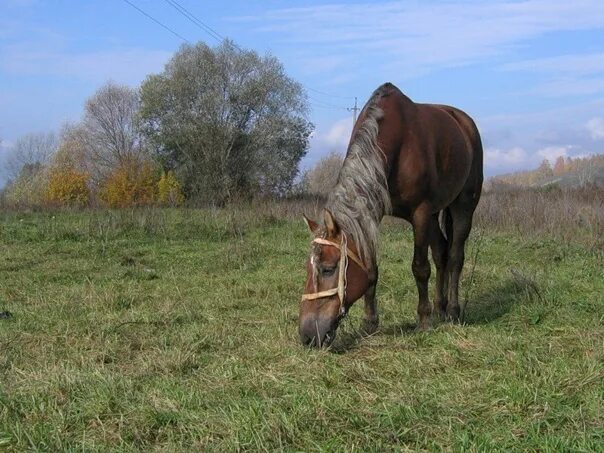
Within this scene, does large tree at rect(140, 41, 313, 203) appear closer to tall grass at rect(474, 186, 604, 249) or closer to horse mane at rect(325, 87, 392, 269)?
tall grass at rect(474, 186, 604, 249)

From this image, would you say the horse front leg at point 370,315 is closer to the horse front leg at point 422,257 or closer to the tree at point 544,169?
the horse front leg at point 422,257

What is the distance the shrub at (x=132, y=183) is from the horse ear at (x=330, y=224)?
28.5m

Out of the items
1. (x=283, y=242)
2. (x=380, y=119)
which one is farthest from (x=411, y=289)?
(x=283, y=242)

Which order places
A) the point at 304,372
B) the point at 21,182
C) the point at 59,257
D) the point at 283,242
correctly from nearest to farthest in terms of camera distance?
1. the point at 304,372
2. the point at 59,257
3. the point at 283,242
4. the point at 21,182

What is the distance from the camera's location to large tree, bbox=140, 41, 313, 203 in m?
35.5

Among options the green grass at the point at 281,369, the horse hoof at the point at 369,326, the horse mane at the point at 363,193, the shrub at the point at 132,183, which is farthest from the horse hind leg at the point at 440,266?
the shrub at the point at 132,183

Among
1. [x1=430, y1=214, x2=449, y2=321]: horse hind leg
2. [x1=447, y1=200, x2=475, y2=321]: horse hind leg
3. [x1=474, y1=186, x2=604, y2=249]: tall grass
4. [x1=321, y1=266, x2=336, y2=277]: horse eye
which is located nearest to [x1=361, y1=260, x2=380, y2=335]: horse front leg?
[x1=321, y1=266, x2=336, y2=277]: horse eye

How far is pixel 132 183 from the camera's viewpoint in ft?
112

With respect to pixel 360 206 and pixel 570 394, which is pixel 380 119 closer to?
pixel 360 206

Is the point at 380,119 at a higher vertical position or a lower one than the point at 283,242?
higher

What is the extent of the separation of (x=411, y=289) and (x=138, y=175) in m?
29.9

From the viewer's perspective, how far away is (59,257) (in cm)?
1073

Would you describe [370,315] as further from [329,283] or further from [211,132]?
[211,132]

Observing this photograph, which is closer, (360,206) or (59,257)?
(360,206)
